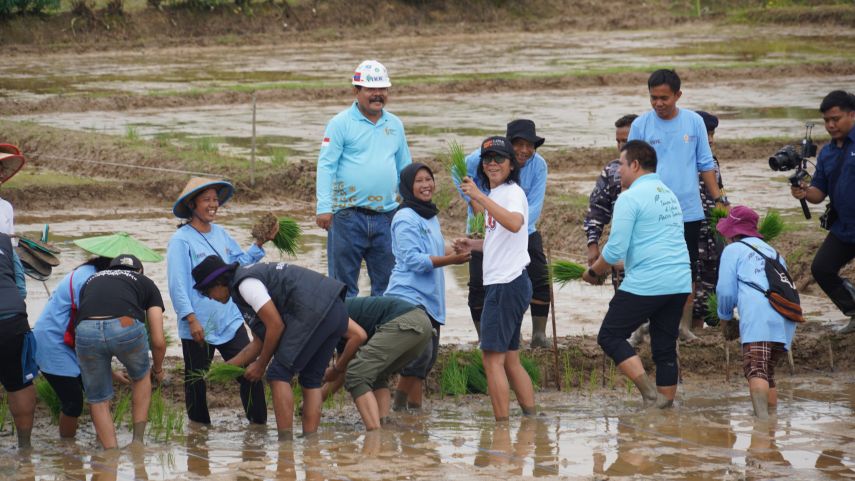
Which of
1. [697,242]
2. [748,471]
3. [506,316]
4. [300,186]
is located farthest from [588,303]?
[300,186]

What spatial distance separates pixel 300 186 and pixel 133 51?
21700 millimetres

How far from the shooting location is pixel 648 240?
7523mm

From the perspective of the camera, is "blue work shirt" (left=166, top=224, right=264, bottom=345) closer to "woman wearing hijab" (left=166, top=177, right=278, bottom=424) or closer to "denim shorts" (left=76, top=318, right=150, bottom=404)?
"woman wearing hijab" (left=166, top=177, right=278, bottom=424)

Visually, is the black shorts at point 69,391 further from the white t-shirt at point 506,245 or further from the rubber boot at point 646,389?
the rubber boot at point 646,389

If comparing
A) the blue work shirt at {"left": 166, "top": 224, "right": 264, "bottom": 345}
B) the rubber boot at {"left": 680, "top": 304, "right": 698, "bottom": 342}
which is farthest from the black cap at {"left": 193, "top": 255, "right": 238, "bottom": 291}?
the rubber boot at {"left": 680, "top": 304, "right": 698, "bottom": 342}

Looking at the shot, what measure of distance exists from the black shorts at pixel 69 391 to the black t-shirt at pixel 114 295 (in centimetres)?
56

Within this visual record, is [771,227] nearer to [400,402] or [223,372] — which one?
[400,402]

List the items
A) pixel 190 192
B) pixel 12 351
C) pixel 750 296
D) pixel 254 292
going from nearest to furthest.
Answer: pixel 254 292 < pixel 12 351 < pixel 190 192 < pixel 750 296

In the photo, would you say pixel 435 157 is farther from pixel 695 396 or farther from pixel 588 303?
pixel 695 396

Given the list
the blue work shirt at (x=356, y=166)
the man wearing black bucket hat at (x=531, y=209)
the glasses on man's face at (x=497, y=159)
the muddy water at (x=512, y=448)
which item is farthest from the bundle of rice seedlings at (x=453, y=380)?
the glasses on man's face at (x=497, y=159)

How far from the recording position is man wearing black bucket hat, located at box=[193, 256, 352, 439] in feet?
22.6

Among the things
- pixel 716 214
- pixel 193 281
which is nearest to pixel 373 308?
pixel 193 281

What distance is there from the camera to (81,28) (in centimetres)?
3822

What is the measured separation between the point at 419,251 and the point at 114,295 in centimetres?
181
